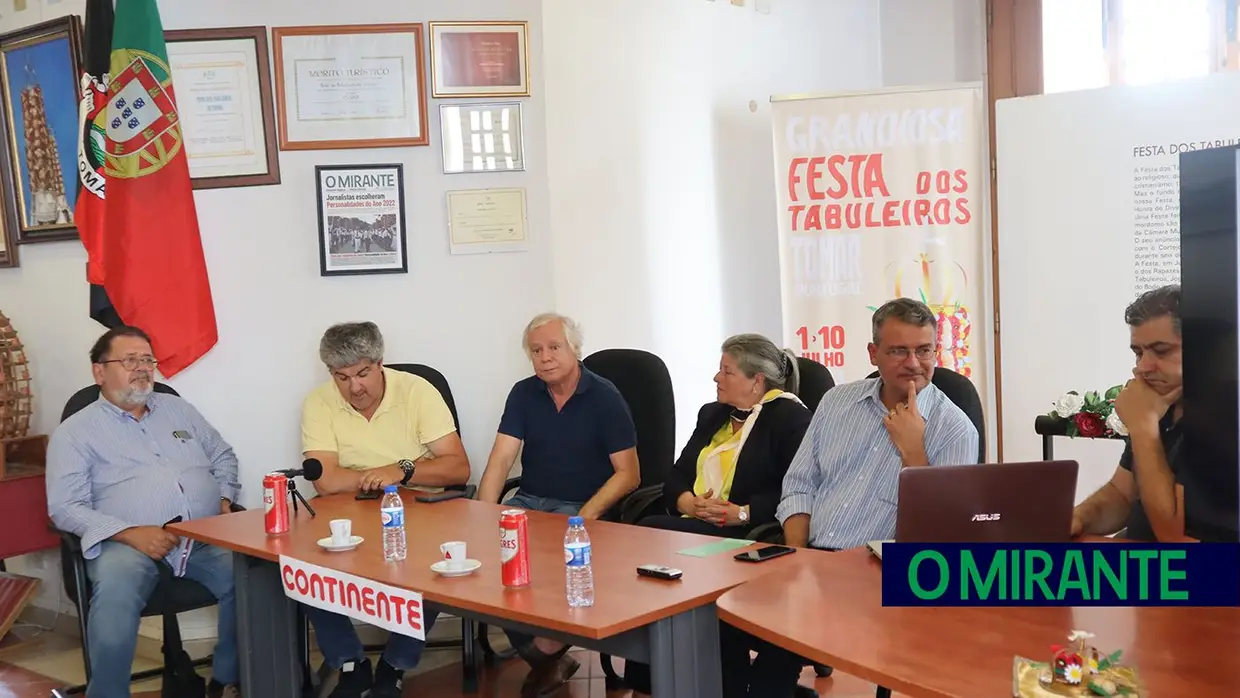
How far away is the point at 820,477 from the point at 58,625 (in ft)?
10.5

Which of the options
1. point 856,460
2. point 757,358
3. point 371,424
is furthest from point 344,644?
point 856,460

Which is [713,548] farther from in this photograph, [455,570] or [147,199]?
[147,199]

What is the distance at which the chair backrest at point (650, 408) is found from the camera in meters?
3.66

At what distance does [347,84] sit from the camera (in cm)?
390

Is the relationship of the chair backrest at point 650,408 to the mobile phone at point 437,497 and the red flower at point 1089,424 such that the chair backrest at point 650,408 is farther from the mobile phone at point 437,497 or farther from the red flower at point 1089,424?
the red flower at point 1089,424

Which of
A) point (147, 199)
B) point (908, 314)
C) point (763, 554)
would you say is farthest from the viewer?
point (147, 199)

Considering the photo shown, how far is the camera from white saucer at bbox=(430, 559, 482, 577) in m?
2.25

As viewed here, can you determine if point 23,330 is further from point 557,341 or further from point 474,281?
point 557,341

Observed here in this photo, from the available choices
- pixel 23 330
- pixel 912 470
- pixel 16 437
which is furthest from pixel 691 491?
pixel 23 330

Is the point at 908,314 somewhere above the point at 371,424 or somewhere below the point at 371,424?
above

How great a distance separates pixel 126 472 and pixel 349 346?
30.3 inches

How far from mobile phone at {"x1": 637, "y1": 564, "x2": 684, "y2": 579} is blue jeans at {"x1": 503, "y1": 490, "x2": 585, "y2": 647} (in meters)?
1.29

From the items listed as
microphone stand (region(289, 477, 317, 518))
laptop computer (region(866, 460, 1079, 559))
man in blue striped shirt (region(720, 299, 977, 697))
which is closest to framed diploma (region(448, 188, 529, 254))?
microphone stand (region(289, 477, 317, 518))

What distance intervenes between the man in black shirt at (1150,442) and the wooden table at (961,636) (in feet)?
0.90
